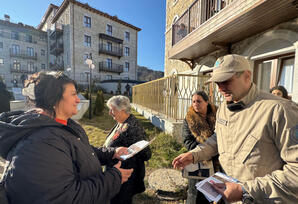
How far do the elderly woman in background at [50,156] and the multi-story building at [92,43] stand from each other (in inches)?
850

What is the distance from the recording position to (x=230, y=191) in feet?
3.34

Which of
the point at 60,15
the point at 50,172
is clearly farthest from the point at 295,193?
the point at 60,15

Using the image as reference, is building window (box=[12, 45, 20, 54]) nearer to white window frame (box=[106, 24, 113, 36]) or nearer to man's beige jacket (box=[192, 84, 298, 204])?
white window frame (box=[106, 24, 113, 36])

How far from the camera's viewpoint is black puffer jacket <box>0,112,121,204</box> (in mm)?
789

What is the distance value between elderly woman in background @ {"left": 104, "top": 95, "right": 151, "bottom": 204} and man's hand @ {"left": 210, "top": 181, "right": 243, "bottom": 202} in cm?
104

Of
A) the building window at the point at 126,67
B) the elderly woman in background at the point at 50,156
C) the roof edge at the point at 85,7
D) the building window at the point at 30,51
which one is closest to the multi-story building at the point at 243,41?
the elderly woman in background at the point at 50,156

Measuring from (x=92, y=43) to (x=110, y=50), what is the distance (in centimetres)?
388

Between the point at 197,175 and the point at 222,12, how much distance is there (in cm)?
384

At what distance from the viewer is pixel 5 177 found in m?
0.83

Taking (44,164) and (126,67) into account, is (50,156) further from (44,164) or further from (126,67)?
(126,67)

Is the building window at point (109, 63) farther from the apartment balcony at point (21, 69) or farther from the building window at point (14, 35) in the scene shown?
the building window at point (14, 35)

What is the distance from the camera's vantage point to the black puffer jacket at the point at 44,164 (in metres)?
0.79

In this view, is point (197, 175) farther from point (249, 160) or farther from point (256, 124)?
point (256, 124)

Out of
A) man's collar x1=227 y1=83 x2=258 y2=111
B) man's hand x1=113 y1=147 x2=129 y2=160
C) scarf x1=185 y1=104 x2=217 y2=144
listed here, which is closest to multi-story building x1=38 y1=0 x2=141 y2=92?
A: scarf x1=185 y1=104 x2=217 y2=144
